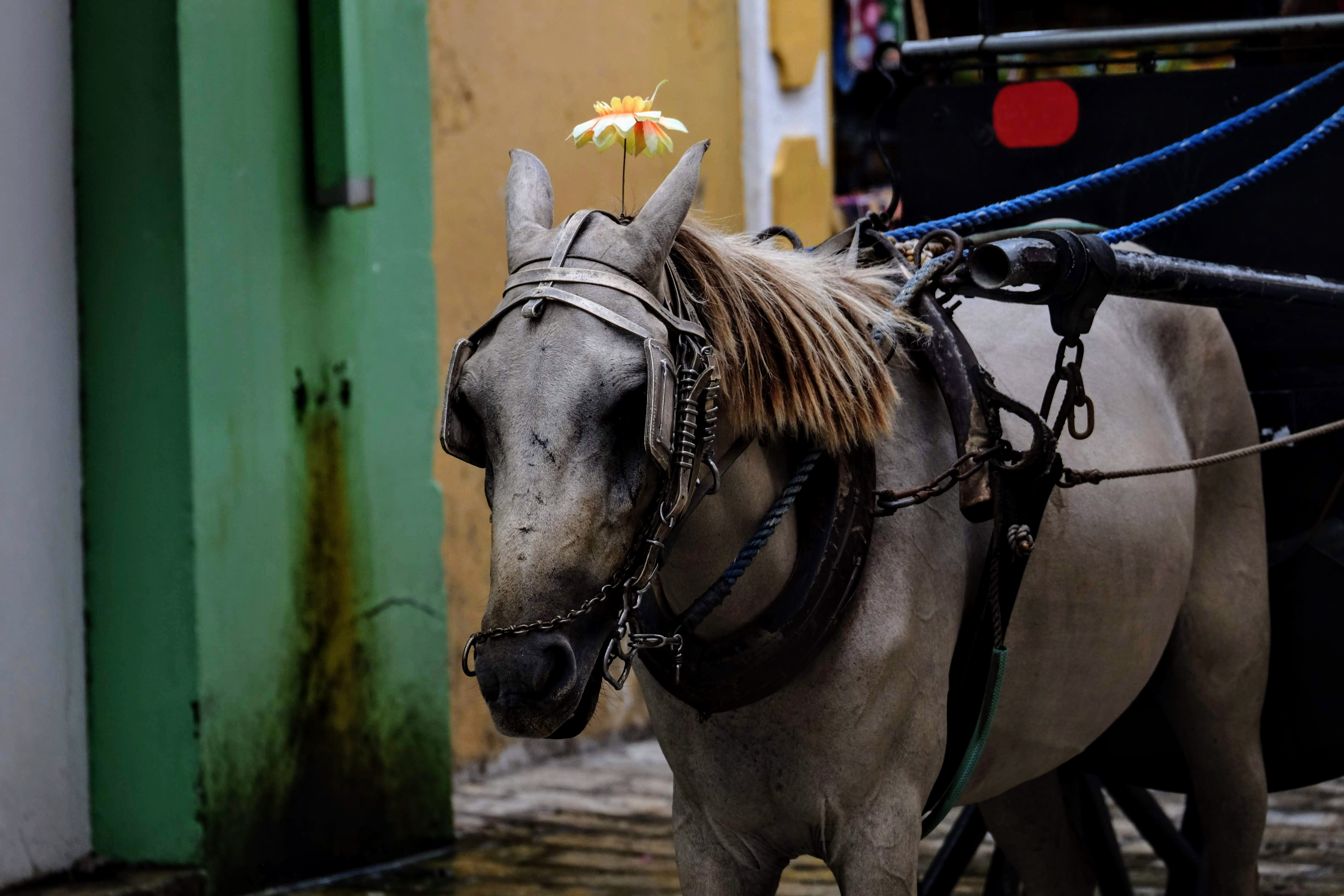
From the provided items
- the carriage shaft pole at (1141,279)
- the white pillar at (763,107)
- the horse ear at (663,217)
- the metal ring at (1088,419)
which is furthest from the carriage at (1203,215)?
the white pillar at (763,107)

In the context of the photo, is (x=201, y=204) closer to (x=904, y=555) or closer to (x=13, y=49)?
(x=13, y=49)

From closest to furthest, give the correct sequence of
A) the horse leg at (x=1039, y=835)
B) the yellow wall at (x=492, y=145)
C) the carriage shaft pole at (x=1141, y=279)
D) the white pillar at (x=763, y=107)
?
the carriage shaft pole at (x=1141, y=279)
the horse leg at (x=1039, y=835)
the yellow wall at (x=492, y=145)
the white pillar at (x=763, y=107)

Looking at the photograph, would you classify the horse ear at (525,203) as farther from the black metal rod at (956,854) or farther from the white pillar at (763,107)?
the white pillar at (763,107)

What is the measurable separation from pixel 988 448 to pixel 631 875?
2.86 meters

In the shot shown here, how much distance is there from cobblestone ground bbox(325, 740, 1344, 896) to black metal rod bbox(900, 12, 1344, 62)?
2.24 meters

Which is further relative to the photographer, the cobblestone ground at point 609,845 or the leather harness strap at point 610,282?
the cobblestone ground at point 609,845

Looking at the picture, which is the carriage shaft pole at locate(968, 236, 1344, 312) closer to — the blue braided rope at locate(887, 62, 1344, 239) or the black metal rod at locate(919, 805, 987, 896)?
the blue braided rope at locate(887, 62, 1344, 239)

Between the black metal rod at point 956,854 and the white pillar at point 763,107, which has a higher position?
the white pillar at point 763,107

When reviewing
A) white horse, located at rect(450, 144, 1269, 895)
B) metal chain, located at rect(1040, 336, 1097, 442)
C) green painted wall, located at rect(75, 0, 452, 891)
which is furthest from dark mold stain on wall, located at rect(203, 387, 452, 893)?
metal chain, located at rect(1040, 336, 1097, 442)

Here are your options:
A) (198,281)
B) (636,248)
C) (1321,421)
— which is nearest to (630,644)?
(636,248)

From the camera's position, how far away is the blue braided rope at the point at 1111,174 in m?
3.29

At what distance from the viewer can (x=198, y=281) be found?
480 centimetres

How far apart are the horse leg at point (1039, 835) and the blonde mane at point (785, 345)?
1.55 meters

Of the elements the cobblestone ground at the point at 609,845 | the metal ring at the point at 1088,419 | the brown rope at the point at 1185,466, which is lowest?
the cobblestone ground at the point at 609,845
